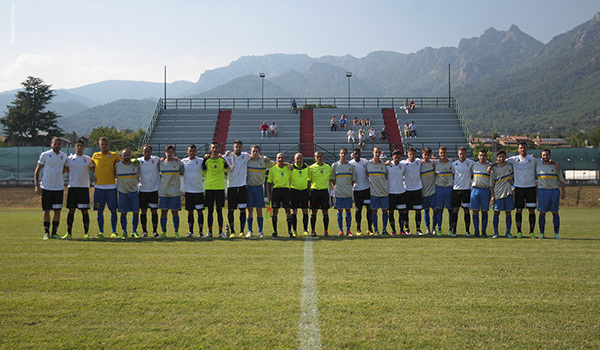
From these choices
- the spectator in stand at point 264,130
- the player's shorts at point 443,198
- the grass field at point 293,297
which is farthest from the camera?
the spectator in stand at point 264,130

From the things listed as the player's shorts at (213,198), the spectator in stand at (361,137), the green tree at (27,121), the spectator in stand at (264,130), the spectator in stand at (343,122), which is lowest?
the player's shorts at (213,198)

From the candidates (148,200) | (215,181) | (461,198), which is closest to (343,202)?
(461,198)

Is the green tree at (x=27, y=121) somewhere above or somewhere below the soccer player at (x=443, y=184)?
above

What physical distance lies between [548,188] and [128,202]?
9552 mm

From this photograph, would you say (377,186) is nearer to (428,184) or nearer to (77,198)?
(428,184)

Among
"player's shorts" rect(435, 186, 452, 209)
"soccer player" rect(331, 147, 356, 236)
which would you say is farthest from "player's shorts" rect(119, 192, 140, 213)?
"player's shorts" rect(435, 186, 452, 209)

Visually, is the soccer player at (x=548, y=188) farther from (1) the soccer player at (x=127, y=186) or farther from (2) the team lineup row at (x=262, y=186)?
(1) the soccer player at (x=127, y=186)

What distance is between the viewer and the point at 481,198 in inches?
427

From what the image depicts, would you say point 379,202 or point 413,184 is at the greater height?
point 413,184

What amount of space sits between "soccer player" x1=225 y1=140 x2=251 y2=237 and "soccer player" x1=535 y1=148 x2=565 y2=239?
22.1 ft

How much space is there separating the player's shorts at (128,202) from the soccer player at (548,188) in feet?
30.1

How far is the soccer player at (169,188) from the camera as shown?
34.8ft

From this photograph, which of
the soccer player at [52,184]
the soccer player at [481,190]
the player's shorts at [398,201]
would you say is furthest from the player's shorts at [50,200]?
the soccer player at [481,190]

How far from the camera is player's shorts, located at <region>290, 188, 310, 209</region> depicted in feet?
34.8
